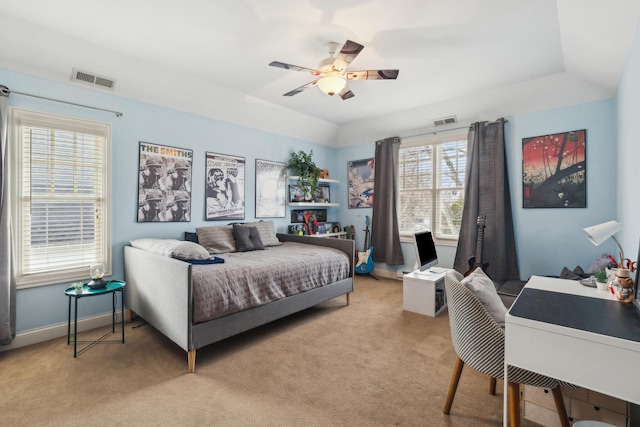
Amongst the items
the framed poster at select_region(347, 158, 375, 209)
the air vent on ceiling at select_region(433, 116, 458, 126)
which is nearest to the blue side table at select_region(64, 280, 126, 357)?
the framed poster at select_region(347, 158, 375, 209)

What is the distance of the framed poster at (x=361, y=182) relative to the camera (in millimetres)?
5391

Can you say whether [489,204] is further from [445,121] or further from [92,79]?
[92,79]

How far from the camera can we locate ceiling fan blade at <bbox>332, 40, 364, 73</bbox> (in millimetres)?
2229

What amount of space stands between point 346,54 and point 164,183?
254 cm

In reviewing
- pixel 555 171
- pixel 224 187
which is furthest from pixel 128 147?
pixel 555 171

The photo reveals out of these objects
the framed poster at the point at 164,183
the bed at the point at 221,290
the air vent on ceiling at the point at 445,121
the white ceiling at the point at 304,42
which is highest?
the white ceiling at the point at 304,42

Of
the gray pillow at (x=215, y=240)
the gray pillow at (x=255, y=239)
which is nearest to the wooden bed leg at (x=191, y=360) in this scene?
the gray pillow at (x=215, y=240)

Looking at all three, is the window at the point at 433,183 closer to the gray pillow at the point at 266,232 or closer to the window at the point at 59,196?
the gray pillow at the point at 266,232

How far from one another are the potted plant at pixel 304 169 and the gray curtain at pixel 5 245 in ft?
10.8

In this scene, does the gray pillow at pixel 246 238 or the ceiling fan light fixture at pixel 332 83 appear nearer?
the ceiling fan light fixture at pixel 332 83

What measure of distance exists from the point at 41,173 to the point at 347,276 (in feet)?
10.9

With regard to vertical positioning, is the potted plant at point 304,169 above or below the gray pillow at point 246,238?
above

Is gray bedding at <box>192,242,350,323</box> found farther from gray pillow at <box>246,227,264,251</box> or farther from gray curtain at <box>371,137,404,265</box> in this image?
gray curtain at <box>371,137,404,265</box>

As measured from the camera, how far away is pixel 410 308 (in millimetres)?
3498
